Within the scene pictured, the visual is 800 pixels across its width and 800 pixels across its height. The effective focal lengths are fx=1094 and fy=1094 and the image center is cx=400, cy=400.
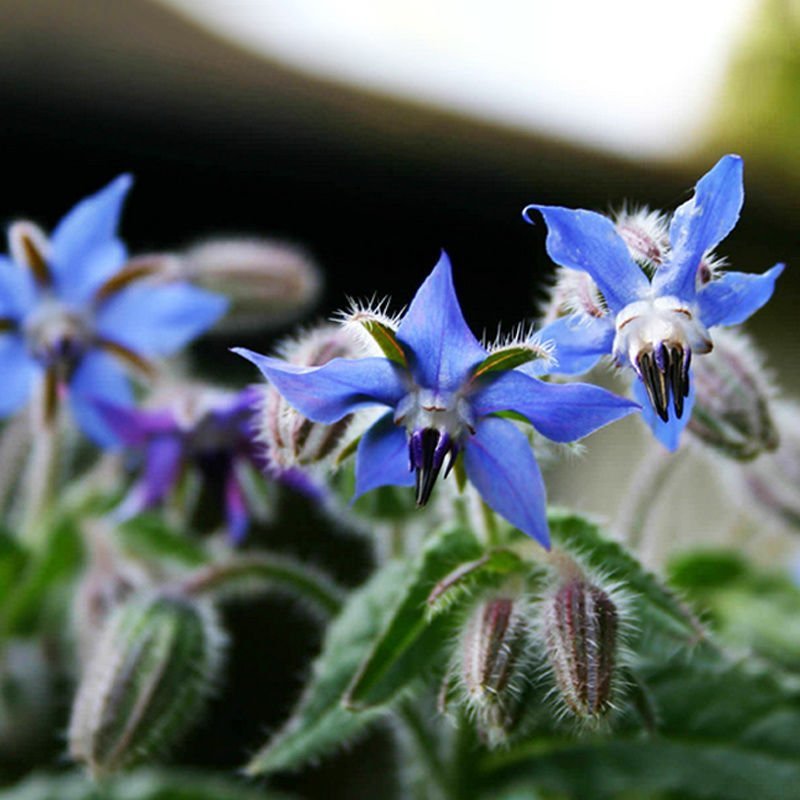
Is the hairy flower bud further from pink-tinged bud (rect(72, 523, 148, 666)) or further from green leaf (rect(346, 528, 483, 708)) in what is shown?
green leaf (rect(346, 528, 483, 708))

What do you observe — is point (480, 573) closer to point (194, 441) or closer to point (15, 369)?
point (194, 441)

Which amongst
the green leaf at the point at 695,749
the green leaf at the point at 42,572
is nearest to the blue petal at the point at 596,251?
the green leaf at the point at 695,749

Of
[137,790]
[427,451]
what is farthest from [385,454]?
[137,790]

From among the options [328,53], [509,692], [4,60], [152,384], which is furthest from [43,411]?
[328,53]

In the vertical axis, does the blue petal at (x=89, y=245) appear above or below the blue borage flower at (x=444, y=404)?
above

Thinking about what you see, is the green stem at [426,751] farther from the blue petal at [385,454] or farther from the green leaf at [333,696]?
the blue petal at [385,454]

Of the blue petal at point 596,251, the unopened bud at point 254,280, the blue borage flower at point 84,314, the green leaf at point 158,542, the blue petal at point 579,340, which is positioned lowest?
the green leaf at point 158,542

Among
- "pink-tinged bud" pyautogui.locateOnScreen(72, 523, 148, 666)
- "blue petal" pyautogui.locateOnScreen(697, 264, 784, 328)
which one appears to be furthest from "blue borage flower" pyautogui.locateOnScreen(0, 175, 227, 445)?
"blue petal" pyautogui.locateOnScreen(697, 264, 784, 328)
